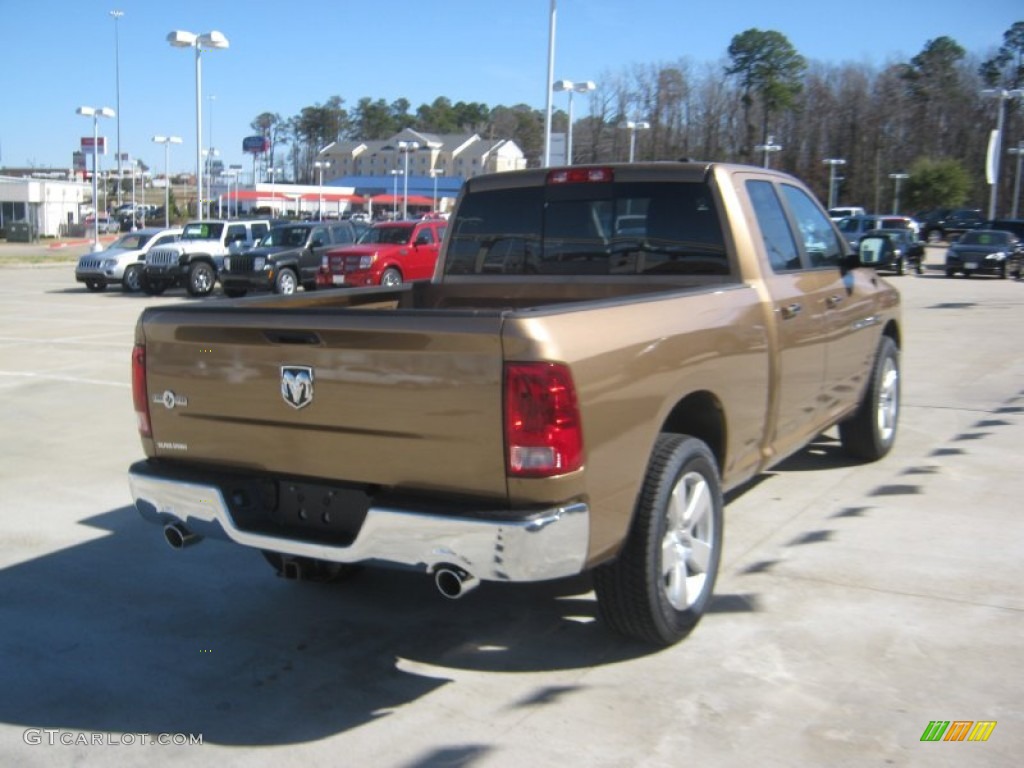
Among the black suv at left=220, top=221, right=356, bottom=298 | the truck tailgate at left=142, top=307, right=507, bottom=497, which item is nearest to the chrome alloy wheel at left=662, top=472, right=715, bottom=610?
the truck tailgate at left=142, top=307, right=507, bottom=497

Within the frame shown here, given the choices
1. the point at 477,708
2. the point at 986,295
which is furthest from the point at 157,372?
the point at 986,295

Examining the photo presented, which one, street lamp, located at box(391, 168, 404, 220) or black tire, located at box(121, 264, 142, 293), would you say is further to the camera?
street lamp, located at box(391, 168, 404, 220)

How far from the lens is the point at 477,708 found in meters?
3.66

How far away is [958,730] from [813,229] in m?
3.27

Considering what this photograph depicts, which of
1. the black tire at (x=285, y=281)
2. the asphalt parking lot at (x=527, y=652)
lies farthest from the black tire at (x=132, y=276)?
the asphalt parking lot at (x=527, y=652)

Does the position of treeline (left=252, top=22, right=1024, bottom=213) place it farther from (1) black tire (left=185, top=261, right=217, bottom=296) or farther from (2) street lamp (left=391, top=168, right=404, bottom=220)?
(1) black tire (left=185, top=261, right=217, bottom=296)

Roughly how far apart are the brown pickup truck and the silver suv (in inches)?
804

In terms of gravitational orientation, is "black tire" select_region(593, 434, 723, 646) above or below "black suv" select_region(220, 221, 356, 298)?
below

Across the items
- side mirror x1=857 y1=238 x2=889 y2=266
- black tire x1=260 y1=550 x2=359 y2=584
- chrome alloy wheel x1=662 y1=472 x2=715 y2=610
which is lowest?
black tire x1=260 y1=550 x2=359 y2=584

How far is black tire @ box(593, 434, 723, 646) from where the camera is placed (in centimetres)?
379

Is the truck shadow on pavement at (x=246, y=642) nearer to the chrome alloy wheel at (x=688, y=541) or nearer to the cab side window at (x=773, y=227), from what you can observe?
the chrome alloy wheel at (x=688, y=541)

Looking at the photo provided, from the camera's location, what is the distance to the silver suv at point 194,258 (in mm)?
24391

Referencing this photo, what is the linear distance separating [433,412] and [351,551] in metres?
0.60

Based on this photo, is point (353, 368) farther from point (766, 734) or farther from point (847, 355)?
point (847, 355)
